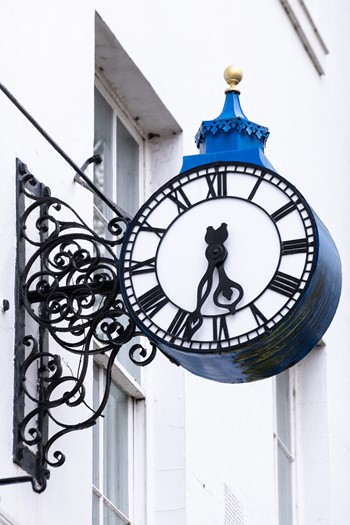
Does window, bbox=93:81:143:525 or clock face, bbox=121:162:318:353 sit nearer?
clock face, bbox=121:162:318:353

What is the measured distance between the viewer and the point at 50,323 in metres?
6.11

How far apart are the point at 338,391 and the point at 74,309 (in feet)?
15.4

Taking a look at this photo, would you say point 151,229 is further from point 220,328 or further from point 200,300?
point 220,328

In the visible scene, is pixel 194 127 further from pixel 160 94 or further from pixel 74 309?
pixel 74 309

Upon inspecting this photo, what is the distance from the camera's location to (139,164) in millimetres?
8320

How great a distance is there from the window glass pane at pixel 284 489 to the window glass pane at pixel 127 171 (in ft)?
7.59

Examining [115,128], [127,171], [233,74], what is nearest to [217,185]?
[233,74]

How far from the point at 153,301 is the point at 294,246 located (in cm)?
51

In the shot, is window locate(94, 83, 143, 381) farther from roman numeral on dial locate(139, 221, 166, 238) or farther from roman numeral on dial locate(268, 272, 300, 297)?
roman numeral on dial locate(268, 272, 300, 297)

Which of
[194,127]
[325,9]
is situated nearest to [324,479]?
[194,127]

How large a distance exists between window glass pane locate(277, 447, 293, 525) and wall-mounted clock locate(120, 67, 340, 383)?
155 inches

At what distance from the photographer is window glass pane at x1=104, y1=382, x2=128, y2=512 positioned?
7.43m

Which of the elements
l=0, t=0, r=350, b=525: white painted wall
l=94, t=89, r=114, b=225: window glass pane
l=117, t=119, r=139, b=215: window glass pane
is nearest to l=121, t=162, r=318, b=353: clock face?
l=0, t=0, r=350, b=525: white painted wall

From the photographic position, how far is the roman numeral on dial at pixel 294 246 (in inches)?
229
